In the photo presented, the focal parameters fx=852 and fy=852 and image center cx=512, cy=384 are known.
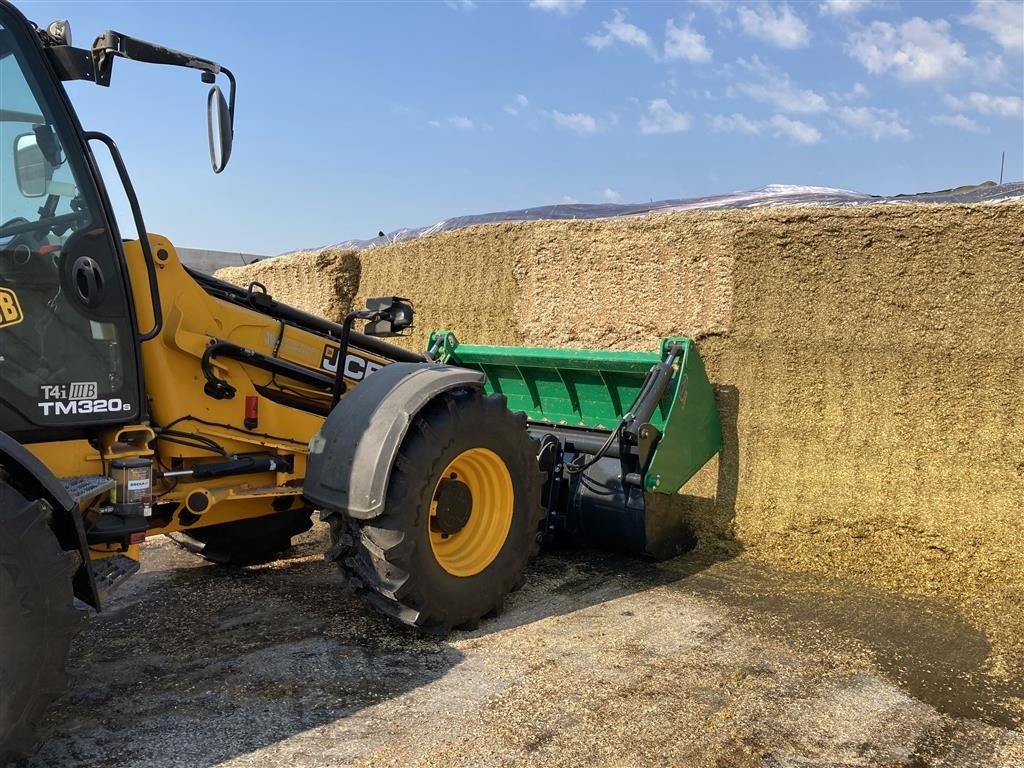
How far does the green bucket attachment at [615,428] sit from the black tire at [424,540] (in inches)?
40.2

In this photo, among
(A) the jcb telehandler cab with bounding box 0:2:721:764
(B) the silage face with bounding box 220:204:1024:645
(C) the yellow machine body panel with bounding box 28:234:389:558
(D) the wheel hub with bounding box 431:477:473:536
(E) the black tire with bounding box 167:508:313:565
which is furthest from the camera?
(B) the silage face with bounding box 220:204:1024:645

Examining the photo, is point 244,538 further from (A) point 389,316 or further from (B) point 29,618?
(B) point 29,618

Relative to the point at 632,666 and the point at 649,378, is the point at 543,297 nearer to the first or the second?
the point at 649,378

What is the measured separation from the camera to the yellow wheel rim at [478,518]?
160 inches

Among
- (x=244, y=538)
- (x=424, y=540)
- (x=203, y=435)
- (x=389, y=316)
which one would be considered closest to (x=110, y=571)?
(x=203, y=435)

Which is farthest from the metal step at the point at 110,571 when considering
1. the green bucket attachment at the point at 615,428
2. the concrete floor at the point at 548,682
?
the green bucket attachment at the point at 615,428

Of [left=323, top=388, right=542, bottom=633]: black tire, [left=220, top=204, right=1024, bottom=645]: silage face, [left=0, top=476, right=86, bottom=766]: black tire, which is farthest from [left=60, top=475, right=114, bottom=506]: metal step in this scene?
[left=220, top=204, right=1024, bottom=645]: silage face

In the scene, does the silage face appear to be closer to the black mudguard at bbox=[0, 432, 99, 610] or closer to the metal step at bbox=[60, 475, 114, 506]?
the metal step at bbox=[60, 475, 114, 506]

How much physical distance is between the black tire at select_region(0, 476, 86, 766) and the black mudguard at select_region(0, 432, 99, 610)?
8 cm

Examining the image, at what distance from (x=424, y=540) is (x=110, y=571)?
4.16ft

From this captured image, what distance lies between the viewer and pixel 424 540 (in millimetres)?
3768

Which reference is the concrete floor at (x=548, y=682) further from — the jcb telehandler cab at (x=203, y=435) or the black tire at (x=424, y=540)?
the jcb telehandler cab at (x=203, y=435)

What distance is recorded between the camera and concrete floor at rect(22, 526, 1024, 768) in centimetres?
289

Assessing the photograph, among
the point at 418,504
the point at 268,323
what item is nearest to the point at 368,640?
the point at 418,504
